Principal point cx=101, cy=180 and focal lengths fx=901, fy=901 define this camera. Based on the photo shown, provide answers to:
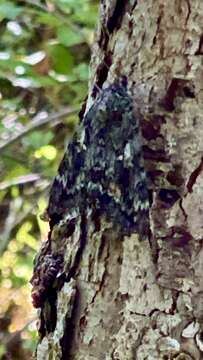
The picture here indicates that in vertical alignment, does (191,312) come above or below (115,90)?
below

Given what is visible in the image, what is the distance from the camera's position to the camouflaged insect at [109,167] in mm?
717

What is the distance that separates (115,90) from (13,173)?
73.3 inches

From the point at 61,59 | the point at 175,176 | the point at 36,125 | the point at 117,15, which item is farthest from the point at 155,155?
the point at 36,125

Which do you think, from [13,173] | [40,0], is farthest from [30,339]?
[40,0]

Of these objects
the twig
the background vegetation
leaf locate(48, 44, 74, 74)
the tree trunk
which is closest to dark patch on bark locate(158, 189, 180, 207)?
the tree trunk

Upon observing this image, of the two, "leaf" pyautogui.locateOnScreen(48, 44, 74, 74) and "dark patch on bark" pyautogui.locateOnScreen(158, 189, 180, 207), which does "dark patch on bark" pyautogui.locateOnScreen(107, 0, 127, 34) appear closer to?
"dark patch on bark" pyautogui.locateOnScreen(158, 189, 180, 207)

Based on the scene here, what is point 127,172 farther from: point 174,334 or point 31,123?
point 31,123

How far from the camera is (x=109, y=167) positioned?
730mm

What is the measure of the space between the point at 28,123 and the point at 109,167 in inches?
69.6

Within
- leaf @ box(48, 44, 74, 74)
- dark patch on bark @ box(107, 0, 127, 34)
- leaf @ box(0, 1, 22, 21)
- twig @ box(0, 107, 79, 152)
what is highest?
leaf @ box(0, 1, 22, 21)

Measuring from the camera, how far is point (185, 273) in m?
0.70

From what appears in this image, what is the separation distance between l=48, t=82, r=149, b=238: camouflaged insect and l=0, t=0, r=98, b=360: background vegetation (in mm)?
1112

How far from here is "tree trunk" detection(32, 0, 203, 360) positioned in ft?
2.30

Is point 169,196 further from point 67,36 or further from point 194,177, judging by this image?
point 67,36
